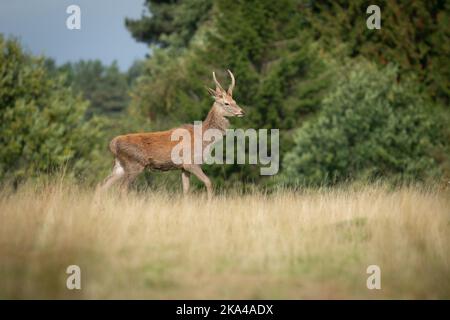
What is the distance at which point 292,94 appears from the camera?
124ft

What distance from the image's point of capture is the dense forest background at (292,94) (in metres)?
29.7

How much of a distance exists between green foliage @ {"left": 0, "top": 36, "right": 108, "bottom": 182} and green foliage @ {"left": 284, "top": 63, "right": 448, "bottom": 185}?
8.19 meters

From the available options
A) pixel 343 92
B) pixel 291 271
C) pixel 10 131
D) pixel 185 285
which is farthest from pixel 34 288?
pixel 343 92

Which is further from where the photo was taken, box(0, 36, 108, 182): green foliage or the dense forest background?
the dense forest background

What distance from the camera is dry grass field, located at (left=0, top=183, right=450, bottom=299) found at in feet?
24.1

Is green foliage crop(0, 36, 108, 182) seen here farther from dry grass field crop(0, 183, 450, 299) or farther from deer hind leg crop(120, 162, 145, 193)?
dry grass field crop(0, 183, 450, 299)

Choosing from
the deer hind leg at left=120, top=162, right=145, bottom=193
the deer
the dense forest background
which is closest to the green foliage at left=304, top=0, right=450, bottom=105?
the dense forest background

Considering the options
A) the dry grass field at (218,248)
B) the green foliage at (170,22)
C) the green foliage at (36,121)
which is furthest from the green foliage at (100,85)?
the dry grass field at (218,248)

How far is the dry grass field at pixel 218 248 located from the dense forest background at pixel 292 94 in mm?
15115

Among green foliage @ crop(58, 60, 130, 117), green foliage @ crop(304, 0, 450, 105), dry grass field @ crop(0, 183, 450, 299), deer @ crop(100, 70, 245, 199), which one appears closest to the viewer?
dry grass field @ crop(0, 183, 450, 299)

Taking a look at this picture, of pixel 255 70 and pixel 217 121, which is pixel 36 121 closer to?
pixel 255 70

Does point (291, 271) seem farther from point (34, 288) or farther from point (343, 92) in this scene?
point (343, 92)

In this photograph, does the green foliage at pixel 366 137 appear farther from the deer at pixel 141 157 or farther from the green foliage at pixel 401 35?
the deer at pixel 141 157
